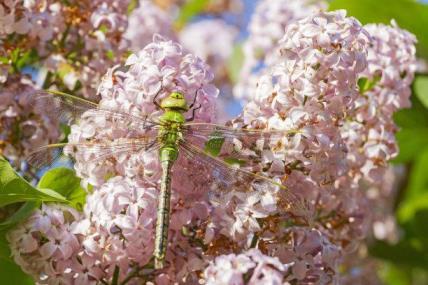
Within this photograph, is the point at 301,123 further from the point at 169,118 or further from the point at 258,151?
the point at 169,118

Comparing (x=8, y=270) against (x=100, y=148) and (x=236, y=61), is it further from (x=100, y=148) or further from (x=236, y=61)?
(x=236, y=61)

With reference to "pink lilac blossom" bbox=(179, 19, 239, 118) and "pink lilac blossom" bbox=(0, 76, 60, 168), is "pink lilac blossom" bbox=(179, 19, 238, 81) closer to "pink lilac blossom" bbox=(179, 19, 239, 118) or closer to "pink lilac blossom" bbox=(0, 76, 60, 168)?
"pink lilac blossom" bbox=(179, 19, 239, 118)

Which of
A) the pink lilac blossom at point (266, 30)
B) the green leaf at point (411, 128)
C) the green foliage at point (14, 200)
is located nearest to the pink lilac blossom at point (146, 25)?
the pink lilac blossom at point (266, 30)

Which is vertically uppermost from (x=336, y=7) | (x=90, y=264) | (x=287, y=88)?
(x=336, y=7)

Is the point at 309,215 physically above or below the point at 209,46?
below

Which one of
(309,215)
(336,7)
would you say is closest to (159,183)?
(309,215)

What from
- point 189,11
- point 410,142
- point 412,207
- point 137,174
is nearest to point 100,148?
point 137,174

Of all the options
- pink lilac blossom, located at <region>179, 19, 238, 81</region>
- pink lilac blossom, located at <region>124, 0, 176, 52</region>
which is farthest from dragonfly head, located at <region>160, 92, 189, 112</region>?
pink lilac blossom, located at <region>179, 19, 238, 81</region>
